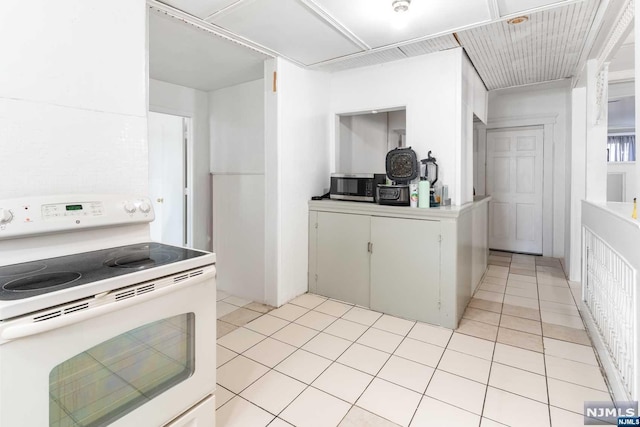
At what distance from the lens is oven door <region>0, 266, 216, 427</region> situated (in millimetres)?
887

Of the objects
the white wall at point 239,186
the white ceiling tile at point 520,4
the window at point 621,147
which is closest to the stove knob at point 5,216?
the white wall at point 239,186

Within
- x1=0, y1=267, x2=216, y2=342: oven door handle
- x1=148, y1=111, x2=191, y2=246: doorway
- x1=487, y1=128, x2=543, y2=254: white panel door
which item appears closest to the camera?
x1=0, y1=267, x2=216, y2=342: oven door handle

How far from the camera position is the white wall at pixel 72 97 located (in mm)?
1321

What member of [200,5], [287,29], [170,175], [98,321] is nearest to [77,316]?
[98,321]

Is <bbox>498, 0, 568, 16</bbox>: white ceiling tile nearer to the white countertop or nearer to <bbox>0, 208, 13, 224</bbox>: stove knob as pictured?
the white countertop

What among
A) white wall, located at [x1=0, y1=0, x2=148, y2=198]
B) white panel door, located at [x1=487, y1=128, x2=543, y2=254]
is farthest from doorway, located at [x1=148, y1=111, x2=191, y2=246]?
white panel door, located at [x1=487, y1=128, x2=543, y2=254]

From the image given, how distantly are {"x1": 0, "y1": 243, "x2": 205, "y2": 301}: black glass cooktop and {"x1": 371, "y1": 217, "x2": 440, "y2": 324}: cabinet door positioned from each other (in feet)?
5.85

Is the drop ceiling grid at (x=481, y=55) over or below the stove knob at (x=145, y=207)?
over

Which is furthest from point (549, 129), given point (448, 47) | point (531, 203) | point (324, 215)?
point (324, 215)

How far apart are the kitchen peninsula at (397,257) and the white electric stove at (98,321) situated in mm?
1766

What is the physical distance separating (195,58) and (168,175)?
1561mm

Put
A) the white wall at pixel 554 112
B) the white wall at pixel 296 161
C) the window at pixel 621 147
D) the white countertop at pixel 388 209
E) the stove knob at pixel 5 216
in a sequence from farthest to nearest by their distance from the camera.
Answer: the window at pixel 621 147
the white wall at pixel 554 112
the white wall at pixel 296 161
the white countertop at pixel 388 209
the stove knob at pixel 5 216

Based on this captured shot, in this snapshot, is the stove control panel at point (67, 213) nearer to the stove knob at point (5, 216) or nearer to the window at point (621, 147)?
the stove knob at point (5, 216)

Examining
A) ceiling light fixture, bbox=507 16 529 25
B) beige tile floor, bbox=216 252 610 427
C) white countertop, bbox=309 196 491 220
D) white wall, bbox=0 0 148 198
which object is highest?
ceiling light fixture, bbox=507 16 529 25
